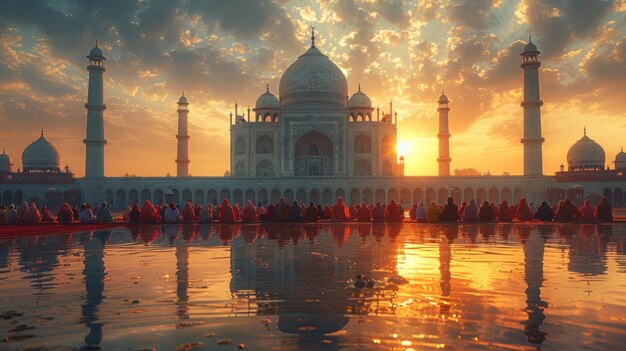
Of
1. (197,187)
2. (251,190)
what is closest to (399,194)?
(251,190)

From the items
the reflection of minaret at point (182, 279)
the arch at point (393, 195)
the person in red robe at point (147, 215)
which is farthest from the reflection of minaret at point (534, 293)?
the arch at point (393, 195)

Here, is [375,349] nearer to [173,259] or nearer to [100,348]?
[100,348]

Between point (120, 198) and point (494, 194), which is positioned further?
point (120, 198)

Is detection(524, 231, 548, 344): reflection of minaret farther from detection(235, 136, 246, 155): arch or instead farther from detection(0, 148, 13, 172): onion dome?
detection(0, 148, 13, 172): onion dome

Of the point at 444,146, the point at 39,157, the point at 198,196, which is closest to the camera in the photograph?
the point at 198,196

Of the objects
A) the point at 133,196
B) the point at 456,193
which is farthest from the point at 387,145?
the point at 133,196

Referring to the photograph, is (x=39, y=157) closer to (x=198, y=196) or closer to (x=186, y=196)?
(x=186, y=196)

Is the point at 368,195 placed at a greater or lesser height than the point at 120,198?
greater
